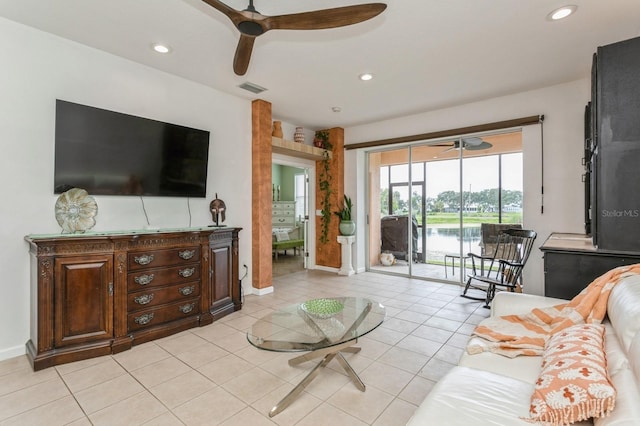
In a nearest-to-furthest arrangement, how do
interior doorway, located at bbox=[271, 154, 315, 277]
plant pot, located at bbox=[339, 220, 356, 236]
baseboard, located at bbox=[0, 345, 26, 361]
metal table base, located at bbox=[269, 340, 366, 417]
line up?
1. metal table base, located at bbox=[269, 340, 366, 417]
2. baseboard, located at bbox=[0, 345, 26, 361]
3. plant pot, located at bbox=[339, 220, 356, 236]
4. interior doorway, located at bbox=[271, 154, 315, 277]

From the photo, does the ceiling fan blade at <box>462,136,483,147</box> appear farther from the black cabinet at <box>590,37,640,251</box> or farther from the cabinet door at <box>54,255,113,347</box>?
the cabinet door at <box>54,255,113,347</box>

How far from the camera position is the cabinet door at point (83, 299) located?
2393 mm

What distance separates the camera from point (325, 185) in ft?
19.7

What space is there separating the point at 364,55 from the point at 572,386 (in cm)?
303

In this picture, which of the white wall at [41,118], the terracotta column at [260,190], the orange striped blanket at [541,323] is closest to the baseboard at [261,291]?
the terracotta column at [260,190]

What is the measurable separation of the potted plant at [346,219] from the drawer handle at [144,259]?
11.3 ft

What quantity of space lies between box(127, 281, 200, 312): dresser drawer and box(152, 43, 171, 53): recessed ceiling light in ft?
7.69

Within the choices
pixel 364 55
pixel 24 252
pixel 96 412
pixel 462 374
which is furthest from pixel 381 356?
pixel 24 252

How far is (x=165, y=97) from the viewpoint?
3.48 m

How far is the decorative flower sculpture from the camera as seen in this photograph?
8.48ft

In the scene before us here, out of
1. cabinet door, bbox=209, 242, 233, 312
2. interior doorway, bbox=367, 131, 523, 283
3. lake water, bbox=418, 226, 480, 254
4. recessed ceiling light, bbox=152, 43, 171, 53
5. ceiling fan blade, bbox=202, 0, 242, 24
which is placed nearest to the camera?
ceiling fan blade, bbox=202, 0, 242, 24

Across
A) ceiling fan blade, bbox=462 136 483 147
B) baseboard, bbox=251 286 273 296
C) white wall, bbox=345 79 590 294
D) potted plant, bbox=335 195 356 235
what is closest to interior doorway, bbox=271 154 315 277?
potted plant, bbox=335 195 356 235

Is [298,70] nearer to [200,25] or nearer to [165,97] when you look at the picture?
[200,25]

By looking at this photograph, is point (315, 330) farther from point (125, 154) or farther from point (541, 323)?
point (125, 154)
